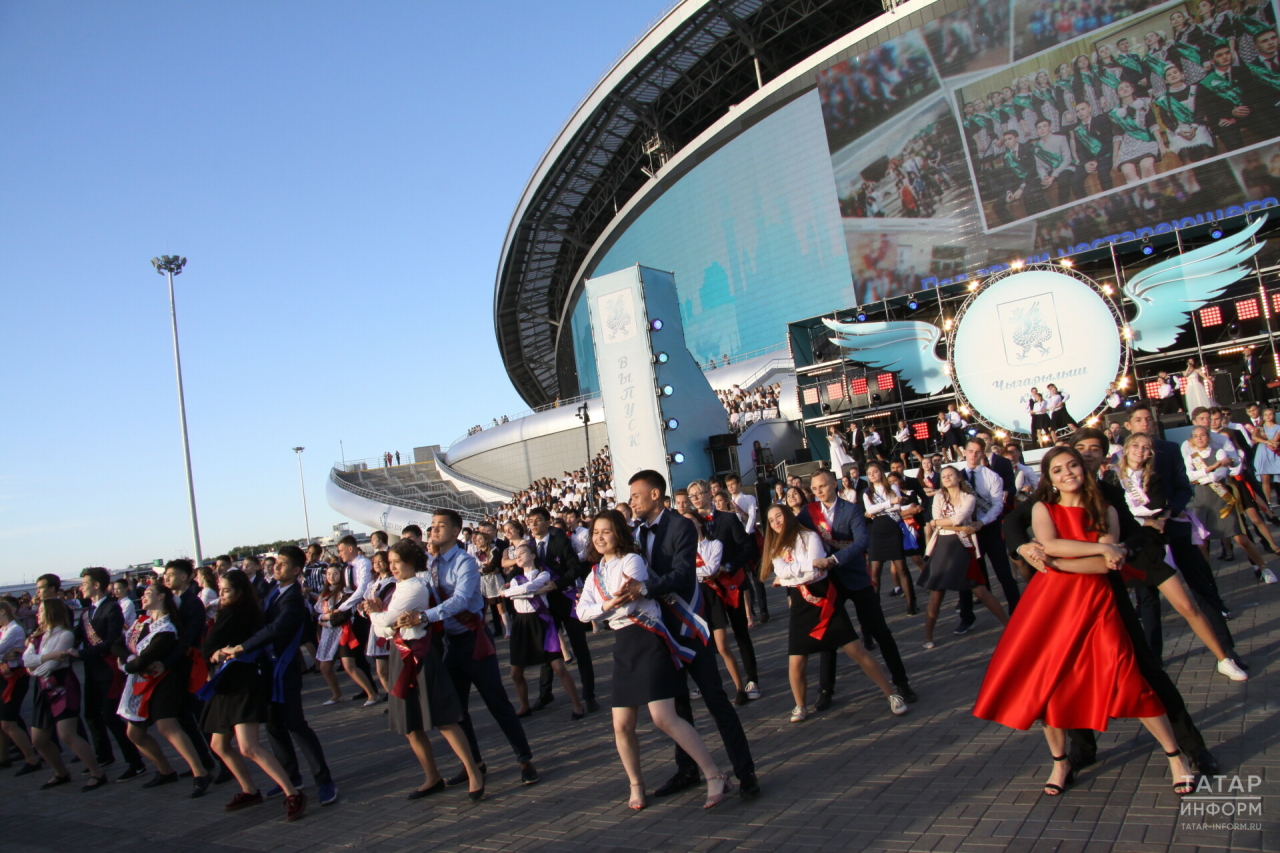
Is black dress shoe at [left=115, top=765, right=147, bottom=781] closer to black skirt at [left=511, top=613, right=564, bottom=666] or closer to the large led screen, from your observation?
black skirt at [left=511, top=613, right=564, bottom=666]

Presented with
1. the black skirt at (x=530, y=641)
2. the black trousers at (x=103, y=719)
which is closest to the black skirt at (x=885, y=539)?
the black skirt at (x=530, y=641)

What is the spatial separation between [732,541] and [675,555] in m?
2.70

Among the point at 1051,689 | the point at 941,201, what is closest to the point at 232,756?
the point at 1051,689

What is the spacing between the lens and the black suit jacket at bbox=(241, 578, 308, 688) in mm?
5297

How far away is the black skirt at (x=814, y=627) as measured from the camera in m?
5.45

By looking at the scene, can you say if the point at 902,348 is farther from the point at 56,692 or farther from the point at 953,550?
the point at 56,692

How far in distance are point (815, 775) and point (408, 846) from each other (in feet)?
7.17

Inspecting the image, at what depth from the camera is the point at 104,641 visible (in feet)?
23.1

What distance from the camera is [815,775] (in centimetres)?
449

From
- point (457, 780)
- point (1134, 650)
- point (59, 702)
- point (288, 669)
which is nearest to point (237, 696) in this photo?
point (288, 669)

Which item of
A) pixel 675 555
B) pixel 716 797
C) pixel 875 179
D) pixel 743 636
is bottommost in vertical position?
pixel 716 797

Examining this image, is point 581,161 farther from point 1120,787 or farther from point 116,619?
point 1120,787

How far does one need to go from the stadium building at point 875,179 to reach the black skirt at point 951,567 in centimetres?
1496

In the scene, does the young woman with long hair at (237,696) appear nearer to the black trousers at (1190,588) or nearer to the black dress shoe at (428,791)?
the black dress shoe at (428,791)
